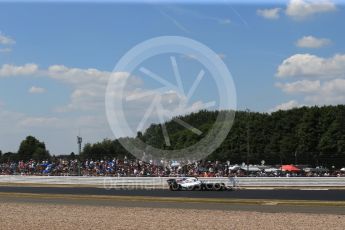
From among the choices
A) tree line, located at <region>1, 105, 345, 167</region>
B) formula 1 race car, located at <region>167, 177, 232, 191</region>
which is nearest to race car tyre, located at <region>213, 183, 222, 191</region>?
formula 1 race car, located at <region>167, 177, 232, 191</region>

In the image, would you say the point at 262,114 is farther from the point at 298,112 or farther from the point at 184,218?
the point at 184,218

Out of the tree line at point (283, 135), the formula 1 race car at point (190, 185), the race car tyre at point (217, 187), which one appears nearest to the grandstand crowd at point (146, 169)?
the formula 1 race car at point (190, 185)

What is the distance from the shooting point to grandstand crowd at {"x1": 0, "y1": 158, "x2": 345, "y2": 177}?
3828cm

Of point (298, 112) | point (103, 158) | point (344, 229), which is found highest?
point (298, 112)

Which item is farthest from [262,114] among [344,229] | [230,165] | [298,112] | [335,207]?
[344,229]

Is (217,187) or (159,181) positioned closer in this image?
(217,187)

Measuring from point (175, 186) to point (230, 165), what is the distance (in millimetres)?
12456

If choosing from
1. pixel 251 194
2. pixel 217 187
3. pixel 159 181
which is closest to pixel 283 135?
pixel 159 181

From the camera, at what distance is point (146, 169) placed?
39750 millimetres

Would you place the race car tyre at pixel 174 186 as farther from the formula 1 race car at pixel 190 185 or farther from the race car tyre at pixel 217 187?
the race car tyre at pixel 217 187

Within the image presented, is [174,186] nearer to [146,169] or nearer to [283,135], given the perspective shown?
[146,169]

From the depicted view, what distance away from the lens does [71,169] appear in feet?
138

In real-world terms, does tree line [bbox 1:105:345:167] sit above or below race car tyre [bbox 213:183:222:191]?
above

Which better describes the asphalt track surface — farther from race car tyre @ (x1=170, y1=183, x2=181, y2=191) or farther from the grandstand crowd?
the grandstand crowd
